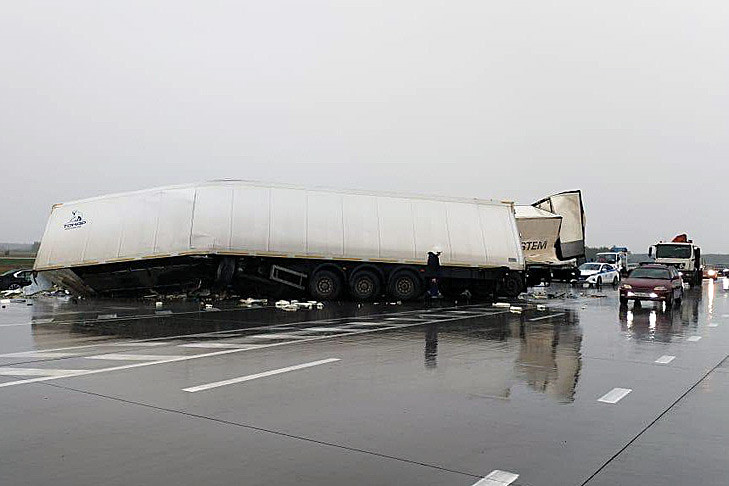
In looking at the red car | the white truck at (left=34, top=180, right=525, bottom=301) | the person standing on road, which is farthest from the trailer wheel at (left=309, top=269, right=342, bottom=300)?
the red car

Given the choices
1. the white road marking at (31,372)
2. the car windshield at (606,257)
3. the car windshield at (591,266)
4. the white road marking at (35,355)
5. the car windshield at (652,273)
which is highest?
the car windshield at (606,257)

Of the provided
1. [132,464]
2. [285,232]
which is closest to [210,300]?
[285,232]

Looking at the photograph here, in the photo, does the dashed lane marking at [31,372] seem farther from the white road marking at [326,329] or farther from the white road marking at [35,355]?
the white road marking at [326,329]

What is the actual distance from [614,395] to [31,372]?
7.73m

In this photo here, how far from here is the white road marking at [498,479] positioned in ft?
16.1

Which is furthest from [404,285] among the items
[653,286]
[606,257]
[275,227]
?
[606,257]

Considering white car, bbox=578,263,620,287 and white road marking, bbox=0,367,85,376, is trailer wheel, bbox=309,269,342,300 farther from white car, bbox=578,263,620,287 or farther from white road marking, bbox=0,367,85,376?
white car, bbox=578,263,620,287

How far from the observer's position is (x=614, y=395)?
820 centimetres

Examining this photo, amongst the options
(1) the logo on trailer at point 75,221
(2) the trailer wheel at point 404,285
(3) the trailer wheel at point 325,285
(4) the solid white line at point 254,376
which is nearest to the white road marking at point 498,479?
(4) the solid white line at point 254,376

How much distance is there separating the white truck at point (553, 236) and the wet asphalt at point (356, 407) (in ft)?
47.4

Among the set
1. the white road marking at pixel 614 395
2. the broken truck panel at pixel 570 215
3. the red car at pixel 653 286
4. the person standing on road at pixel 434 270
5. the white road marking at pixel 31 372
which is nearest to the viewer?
the white road marking at pixel 614 395

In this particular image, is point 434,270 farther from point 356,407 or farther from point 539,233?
point 356,407

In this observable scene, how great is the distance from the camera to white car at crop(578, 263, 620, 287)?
1684 inches

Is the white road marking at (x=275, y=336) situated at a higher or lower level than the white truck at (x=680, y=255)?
lower
